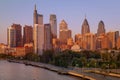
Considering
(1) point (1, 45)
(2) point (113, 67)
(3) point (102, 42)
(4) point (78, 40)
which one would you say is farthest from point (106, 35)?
(2) point (113, 67)

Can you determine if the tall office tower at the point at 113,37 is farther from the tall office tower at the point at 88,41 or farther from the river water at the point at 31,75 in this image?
the river water at the point at 31,75

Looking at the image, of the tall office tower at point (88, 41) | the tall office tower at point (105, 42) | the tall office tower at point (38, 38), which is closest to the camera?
the tall office tower at point (105, 42)

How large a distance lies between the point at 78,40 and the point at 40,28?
1702 centimetres

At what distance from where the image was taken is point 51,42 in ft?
461

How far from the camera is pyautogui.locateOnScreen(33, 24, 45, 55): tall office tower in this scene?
13459 centimetres

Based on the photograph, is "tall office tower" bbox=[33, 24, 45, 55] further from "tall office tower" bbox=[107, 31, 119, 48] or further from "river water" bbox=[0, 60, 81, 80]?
"river water" bbox=[0, 60, 81, 80]

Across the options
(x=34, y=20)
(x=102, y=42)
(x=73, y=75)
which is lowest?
(x=73, y=75)

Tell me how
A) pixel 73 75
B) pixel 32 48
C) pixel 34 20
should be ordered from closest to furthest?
1. pixel 73 75
2. pixel 32 48
3. pixel 34 20

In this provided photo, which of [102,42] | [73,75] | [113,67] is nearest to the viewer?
[73,75]

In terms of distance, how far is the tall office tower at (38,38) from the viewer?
134587 millimetres

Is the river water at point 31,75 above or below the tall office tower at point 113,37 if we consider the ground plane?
below

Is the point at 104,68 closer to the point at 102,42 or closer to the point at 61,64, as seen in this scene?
the point at 61,64

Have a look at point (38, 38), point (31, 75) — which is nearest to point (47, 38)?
point (38, 38)

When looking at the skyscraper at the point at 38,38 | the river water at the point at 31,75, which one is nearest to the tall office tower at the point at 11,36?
the skyscraper at the point at 38,38
